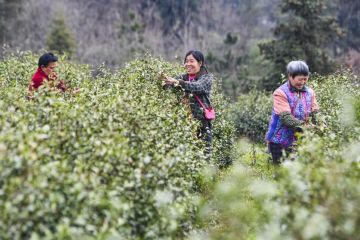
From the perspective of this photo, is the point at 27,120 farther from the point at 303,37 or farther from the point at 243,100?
the point at 303,37

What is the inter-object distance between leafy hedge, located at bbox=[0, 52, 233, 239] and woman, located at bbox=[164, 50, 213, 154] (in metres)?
1.21

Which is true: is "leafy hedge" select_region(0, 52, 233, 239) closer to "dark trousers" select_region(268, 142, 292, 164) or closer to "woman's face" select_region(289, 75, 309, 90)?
"dark trousers" select_region(268, 142, 292, 164)

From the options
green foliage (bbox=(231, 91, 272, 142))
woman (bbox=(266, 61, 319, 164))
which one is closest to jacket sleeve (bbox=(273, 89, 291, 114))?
woman (bbox=(266, 61, 319, 164))

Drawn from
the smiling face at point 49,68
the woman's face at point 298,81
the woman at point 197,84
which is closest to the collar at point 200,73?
the woman at point 197,84

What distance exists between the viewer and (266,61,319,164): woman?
19.1ft

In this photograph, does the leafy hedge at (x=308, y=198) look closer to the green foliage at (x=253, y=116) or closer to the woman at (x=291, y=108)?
the woman at (x=291, y=108)

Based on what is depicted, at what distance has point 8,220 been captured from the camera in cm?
318

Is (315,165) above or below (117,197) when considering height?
above

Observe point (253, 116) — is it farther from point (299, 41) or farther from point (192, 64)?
point (192, 64)

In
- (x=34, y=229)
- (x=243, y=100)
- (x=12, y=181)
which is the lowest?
(x=243, y=100)

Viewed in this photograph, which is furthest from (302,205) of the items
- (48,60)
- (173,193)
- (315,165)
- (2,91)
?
(48,60)

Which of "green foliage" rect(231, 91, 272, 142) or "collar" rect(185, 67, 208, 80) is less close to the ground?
"collar" rect(185, 67, 208, 80)

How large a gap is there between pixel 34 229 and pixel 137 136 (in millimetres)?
1422

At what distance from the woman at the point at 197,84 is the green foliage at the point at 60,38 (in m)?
22.2
